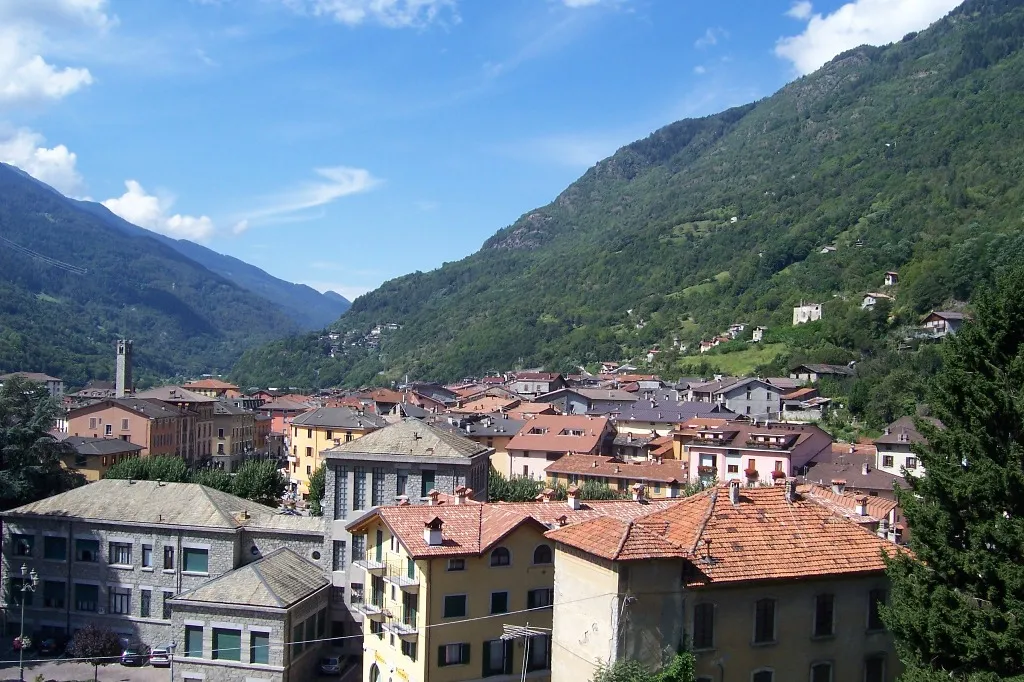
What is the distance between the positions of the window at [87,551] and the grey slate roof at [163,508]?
108 cm

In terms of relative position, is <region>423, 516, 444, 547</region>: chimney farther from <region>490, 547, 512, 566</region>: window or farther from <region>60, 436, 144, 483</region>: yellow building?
<region>60, 436, 144, 483</region>: yellow building

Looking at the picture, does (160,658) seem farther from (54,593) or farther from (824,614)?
(824,614)

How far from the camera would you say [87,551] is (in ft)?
128

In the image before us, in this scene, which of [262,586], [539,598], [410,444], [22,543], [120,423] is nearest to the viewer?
[539,598]

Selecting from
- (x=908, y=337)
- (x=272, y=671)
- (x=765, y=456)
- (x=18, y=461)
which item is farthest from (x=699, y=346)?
(x=272, y=671)

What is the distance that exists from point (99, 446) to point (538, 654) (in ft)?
192

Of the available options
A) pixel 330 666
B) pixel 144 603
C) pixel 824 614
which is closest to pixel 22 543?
pixel 144 603

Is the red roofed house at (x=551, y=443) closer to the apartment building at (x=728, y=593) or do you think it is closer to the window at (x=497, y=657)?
the window at (x=497, y=657)

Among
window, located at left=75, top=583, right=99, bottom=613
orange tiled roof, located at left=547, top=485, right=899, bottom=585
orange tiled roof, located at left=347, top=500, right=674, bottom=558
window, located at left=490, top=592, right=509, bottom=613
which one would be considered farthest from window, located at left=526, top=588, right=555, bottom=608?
window, located at left=75, top=583, right=99, bottom=613

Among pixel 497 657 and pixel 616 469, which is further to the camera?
pixel 616 469

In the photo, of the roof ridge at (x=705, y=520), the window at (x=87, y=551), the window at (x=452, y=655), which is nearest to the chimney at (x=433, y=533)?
the window at (x=452, y=655)

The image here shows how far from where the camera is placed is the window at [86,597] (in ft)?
127

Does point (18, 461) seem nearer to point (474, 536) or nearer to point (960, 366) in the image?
point (474, 536)

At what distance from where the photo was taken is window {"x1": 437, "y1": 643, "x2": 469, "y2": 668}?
2547 cm
